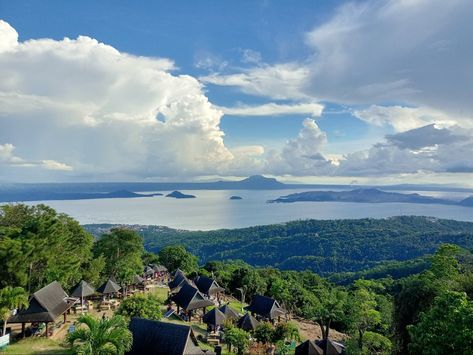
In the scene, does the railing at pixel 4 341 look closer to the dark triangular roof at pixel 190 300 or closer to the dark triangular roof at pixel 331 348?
the dark triangular roof at pixel 190 300

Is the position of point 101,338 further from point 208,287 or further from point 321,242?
point 321,242

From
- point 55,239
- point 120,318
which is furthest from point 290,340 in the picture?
point 55,239

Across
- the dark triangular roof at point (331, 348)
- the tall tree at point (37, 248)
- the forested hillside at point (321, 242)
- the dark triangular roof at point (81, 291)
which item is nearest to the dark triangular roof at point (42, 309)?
the tall tree at point (37, 248)

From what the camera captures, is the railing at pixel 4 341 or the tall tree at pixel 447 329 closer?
the tall tree at pixel 447 329

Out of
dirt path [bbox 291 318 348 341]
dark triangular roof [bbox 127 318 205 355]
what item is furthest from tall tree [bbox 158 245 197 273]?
dark triangular roof [bbox 127 318 205 355]

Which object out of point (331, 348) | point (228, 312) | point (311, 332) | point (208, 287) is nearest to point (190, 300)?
point (228, 312)
